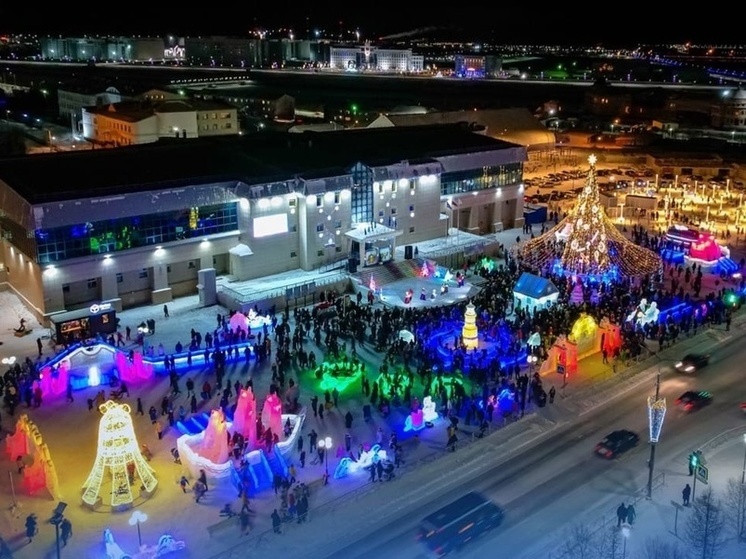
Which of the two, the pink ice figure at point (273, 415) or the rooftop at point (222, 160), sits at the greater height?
Result: the rooftop at point (222, 160)

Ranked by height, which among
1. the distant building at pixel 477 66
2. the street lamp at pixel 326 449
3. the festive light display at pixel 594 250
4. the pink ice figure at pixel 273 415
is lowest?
the street lamp at pixel 326 449

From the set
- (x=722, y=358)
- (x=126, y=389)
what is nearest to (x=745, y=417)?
(x=722, y=358)

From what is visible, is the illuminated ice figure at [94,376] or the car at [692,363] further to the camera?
the car at [692,363]

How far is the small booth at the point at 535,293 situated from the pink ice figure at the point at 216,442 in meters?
16.1

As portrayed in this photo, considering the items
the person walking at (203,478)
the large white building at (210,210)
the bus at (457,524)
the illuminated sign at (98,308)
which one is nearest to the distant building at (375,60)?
the large white building at (210,210)

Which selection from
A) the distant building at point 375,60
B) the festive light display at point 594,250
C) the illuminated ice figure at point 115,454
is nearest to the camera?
the illuminated ice figure at point 115,454

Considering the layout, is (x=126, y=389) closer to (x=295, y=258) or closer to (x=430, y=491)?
(x=430, y=491)

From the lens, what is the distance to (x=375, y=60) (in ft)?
547

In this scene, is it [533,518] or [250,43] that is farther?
[250,43]

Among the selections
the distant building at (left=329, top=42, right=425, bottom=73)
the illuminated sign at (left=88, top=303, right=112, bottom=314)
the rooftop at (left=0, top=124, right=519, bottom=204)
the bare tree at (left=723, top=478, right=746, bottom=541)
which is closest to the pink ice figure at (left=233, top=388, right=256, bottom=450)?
the illuminated sign at (left=88, top=303, right=112, bottom=314)

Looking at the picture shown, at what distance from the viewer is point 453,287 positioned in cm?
3738

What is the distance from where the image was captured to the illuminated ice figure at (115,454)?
Result: 20.2m

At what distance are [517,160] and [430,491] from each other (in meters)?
31.2

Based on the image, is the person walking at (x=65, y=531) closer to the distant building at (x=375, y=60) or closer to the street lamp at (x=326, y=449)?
the street lamp at (x=326, y=449)
